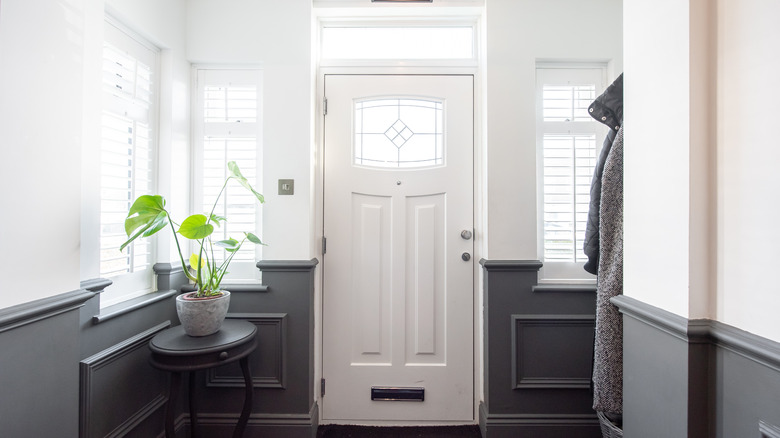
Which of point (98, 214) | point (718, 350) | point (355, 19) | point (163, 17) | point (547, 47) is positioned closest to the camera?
point (718, 350)

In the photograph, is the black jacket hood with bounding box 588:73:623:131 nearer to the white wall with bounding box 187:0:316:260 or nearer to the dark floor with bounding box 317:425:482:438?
the white wall with bounding box 187:0:316:260

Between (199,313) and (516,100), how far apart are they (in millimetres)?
1868

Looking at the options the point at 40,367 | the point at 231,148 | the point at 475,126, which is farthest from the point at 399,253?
the point at 40,367

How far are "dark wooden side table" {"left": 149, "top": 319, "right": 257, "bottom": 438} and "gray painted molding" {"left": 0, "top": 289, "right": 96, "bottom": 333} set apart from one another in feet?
1.21

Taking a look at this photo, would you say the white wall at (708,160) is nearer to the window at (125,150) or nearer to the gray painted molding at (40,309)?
the gray painted molding at (40,309)

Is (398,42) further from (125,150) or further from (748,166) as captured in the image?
(748,166)

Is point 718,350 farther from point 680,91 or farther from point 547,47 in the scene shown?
point 547,47

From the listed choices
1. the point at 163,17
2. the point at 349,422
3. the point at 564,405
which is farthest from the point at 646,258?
the point at 163,17

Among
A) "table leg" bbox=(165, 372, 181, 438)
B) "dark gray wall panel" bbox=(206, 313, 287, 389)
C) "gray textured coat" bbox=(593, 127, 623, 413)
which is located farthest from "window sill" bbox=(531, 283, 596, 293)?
"table leg" bbox=(165, 372, 181, 438)

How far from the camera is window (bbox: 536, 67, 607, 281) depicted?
5.90 feet

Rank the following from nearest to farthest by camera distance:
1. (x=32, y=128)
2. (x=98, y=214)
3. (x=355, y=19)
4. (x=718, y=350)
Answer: (x=718, y=350), (x=32, y=128), (x=98, y=214), (x=355, y=19)

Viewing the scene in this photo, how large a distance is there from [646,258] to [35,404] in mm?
1821

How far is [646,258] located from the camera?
0.94 meters

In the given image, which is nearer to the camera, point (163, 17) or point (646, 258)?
point (646, 258)
